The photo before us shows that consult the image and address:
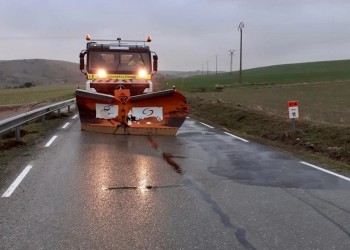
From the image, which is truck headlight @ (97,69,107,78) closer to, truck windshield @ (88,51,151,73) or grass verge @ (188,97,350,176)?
truck windshield @ (88,51,151,73)

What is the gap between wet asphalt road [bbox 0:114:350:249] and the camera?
4945 millimetres

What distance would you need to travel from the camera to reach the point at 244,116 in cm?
1969

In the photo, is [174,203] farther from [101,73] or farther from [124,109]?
[101,73]

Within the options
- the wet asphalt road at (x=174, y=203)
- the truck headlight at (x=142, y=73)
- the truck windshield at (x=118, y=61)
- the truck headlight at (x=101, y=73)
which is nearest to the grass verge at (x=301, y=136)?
the wet asphalt road at (x=174, y=203)

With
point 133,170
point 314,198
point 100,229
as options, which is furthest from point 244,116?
point 100,229

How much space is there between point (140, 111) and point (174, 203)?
829 cm

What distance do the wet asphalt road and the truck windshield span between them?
5922 millimetres

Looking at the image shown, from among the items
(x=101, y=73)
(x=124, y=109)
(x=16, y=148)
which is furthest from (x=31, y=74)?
(x=16, y=148)

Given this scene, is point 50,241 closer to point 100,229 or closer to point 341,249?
point 100,229

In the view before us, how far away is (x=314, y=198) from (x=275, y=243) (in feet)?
7.01

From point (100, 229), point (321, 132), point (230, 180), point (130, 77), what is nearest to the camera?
point (100, 229)

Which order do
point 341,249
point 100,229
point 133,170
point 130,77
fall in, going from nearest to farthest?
point 341,249 → point 100,229 → point 133,170 → point 130,77

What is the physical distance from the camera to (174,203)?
636cm

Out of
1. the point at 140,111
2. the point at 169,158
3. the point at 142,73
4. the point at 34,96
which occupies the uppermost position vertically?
the point at 142,73
